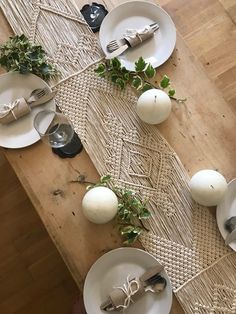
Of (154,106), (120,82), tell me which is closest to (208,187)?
(154,106)

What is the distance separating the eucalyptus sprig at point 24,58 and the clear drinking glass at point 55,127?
101mm

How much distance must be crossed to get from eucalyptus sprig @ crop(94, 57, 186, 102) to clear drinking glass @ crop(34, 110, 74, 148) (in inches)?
5.8

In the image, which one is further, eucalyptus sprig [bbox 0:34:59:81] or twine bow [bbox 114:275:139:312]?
eucalyptus sprig [bbox 0:34:59:81]

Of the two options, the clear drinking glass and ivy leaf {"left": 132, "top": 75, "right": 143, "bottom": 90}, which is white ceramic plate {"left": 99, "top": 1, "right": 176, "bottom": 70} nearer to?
ivy leaf {"left": 132, "top": 75, "right": 143, "bottom": 90}

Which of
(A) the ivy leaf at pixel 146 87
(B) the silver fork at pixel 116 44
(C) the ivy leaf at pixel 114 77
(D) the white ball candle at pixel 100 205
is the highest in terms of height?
(B) the silver fork at pixel 116 44

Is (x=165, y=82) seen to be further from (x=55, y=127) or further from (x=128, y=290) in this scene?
(x=128, y=290)

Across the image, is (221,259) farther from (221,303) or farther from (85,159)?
(85,159)

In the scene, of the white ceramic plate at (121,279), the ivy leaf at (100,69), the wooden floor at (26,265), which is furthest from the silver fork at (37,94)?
the wooden floor at (26,265)

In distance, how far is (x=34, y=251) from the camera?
4.91 feet

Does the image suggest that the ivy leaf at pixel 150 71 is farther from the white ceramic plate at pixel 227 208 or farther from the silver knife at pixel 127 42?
the white ceramic plate at pixel 227 208

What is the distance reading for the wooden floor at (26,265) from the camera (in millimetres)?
1465

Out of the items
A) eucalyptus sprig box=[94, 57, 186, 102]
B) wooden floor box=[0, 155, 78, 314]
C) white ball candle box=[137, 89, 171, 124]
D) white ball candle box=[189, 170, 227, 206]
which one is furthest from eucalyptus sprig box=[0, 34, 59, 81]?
wooden floor box=[0, 155, 78, 314]

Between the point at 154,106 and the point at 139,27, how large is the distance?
24 cm

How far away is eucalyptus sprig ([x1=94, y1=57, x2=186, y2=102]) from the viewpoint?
1.10 meters
